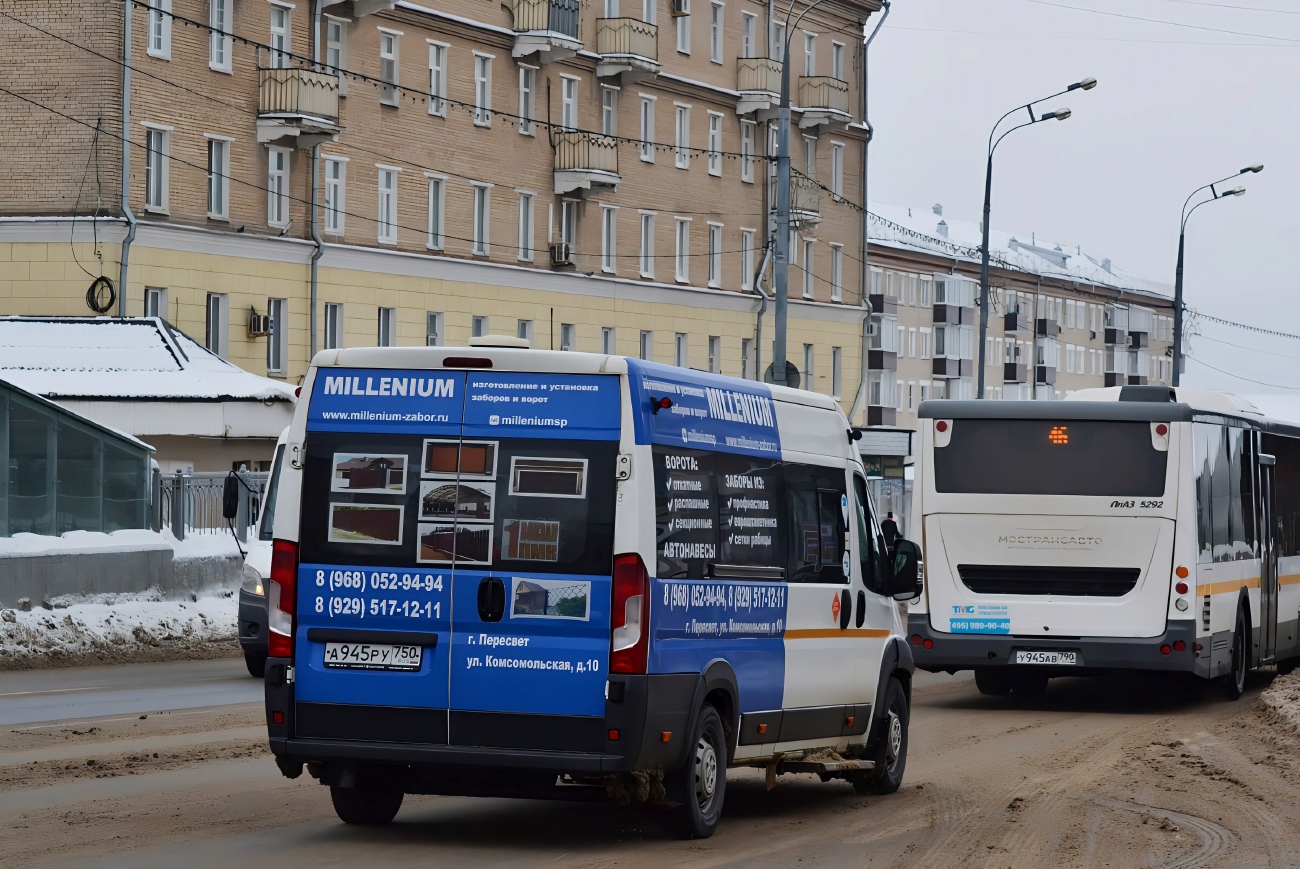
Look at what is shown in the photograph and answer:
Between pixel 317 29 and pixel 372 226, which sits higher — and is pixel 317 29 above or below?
above

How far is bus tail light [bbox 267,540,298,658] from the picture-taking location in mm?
9984

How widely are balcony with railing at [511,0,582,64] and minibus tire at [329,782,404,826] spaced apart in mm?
44937

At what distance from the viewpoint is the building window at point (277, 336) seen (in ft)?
155

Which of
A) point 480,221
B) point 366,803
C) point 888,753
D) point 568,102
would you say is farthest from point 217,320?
point 366,803

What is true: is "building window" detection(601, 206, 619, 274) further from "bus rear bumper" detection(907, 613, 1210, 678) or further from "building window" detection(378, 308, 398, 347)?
"bus rear bumper" detection(907, 613, 1210, 678)

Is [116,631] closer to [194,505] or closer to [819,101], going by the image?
[194,505]

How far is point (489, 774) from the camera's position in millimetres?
9820

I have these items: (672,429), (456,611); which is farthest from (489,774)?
(672,429)

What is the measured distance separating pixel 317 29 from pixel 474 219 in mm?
7422

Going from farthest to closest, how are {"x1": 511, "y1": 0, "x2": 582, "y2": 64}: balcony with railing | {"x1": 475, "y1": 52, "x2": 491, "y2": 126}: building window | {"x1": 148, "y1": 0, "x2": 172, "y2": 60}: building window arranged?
{"x1": 511, "y1": 0, "x2": 582, "y2": 64}: balcony with railing, {"x1": 475, "y1": 52, "x2": 491, "y2": 126}: building window, {"x1": 148, "y1": 0, "x2": 172, "y2": 60}: building window

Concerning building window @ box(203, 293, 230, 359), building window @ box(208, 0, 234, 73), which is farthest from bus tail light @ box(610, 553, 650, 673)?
building window @ box(208, 0, 234, 73)

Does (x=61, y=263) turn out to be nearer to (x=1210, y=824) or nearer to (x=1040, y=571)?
(x=1040, y=571)

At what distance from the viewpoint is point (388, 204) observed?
166 feet

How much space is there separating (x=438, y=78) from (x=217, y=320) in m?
9.82
